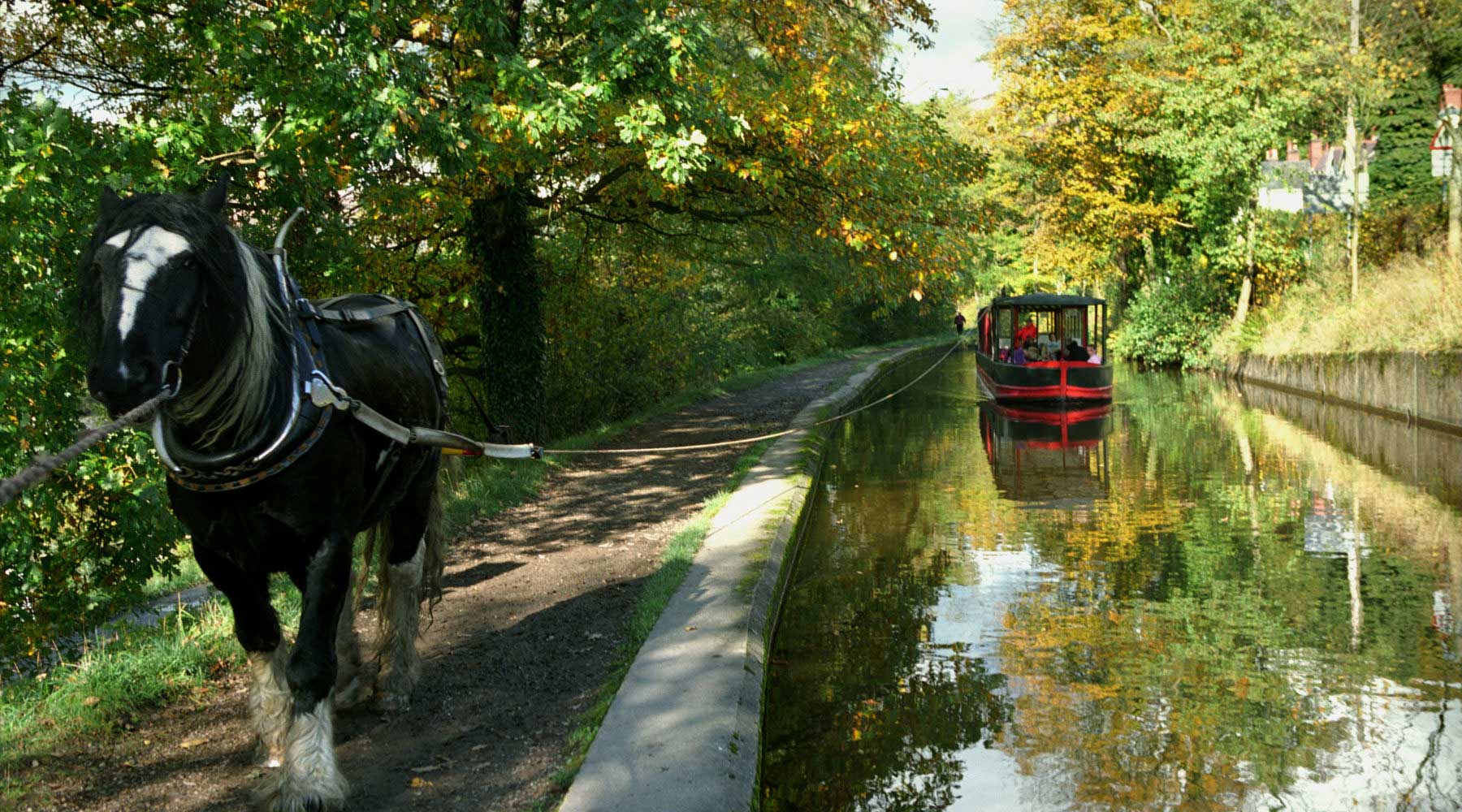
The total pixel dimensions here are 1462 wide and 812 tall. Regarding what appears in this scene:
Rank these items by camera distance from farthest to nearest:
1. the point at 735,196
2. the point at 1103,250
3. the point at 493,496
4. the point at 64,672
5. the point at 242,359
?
the point at 1103,250 < the point at 735,196 < the point at 493,496 < the point at 64,672 < the point at 242,359

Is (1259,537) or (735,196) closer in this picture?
(1259,537)

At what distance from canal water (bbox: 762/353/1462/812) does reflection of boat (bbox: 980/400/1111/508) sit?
133 mm

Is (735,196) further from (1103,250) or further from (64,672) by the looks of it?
(1103,250)

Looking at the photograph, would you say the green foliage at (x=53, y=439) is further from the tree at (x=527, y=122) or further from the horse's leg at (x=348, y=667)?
the horse's leg at (x=348, y=667)

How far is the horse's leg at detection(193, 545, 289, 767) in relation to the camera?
4.78m

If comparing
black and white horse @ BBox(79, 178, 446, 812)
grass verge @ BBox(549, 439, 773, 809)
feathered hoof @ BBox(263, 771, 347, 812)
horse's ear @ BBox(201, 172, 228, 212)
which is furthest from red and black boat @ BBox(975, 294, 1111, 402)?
horse's ear @ BBox(201, 172, 228, 212)

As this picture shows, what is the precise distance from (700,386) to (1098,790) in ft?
73.7

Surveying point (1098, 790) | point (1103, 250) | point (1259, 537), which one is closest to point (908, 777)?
point (1098, 790)

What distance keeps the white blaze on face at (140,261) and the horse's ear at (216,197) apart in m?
0.34

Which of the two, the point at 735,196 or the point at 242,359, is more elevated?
the point at 735,196

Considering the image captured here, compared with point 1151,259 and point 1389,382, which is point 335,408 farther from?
point 1151,259

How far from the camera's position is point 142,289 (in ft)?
11.7

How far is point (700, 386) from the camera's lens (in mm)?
27547

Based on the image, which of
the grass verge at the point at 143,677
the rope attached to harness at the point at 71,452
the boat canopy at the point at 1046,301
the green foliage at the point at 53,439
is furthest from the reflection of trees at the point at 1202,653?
the boat canopy at the point at 1046,301
